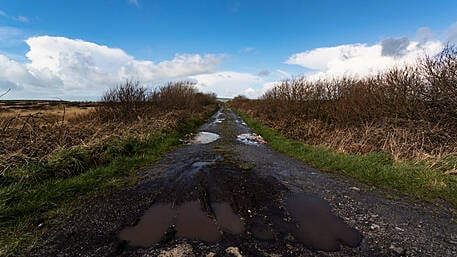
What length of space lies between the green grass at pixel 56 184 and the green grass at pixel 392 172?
663 cm

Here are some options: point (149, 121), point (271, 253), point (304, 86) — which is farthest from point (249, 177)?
point (304, 86)

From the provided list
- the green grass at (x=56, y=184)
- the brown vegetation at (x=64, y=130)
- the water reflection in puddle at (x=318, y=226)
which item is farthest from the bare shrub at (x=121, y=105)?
→ the water reflection in puddle at (x=318, y=226)

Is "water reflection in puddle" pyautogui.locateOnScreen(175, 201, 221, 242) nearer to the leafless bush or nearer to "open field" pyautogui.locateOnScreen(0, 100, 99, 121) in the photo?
"open field" pyautogui.locateOnScreen(0, 100, 99, 121)

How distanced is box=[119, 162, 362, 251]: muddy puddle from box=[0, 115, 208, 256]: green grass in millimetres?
1531

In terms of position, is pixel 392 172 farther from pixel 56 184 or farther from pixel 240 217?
pixel 56 184

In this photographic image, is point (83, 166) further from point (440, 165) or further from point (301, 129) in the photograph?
point (301, 129)

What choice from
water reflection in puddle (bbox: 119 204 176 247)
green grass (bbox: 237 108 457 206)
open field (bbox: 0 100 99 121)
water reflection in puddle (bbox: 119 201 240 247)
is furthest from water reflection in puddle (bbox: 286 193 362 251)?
open field (bbox: 0 100 99 121)

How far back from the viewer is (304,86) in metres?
21.5

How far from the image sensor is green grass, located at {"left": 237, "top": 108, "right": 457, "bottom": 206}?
630 cm

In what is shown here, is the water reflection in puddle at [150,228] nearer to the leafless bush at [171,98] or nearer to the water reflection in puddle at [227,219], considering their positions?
the water reflection in puddle at [227,219]

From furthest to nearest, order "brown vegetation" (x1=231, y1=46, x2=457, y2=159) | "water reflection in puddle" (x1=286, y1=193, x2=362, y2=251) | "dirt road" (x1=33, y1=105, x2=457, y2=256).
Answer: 1. "brown vegetation" (x1=231, y1=46, x2=457, y2=159)
2. "water reflection in puddle" (x1=286, y1=193, x2=362, y2=251)
3. "dirt road" (x1=33, y1=105, x2=457, y2=256)

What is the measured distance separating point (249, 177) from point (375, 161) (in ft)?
15.4

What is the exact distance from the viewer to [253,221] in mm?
4625

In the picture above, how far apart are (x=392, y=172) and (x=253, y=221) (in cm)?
540
